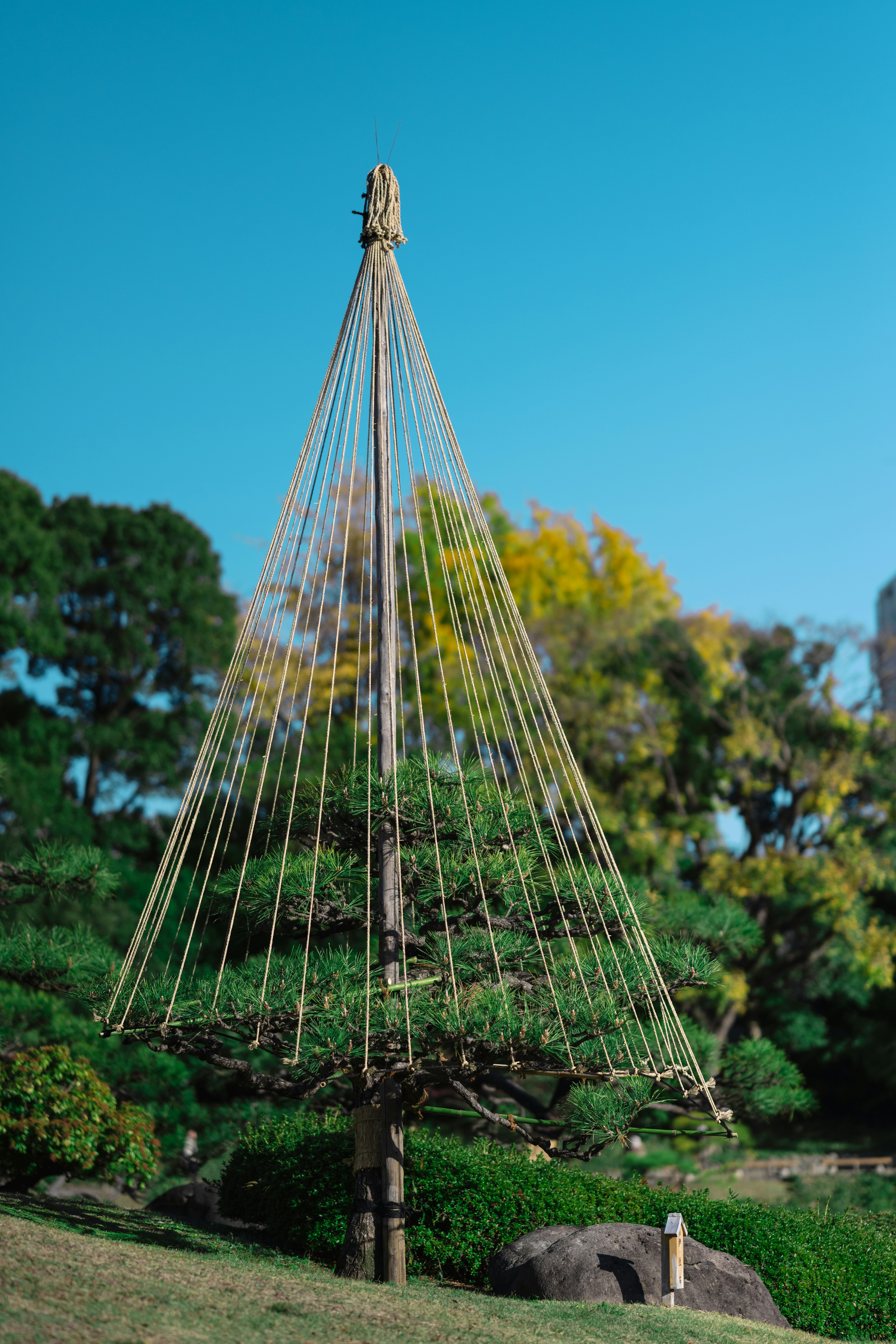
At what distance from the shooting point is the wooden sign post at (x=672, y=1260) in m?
5.84

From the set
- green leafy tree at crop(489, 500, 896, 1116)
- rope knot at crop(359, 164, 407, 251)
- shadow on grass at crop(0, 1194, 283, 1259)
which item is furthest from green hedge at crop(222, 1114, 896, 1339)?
green leafy tree at crop(489, 500, 896, 1116)

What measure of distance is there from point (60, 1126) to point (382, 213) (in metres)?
6.15

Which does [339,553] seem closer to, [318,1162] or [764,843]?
[764,843]

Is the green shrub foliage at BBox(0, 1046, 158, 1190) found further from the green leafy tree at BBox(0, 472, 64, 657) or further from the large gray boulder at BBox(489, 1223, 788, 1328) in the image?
the green leafy tree at BBox(0, 472, 64, 657)

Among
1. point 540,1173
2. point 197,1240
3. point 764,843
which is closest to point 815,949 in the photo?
point 764,843

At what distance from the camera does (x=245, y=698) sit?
6156 mm

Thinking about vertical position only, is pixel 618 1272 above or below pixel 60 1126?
below

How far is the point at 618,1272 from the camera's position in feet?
19.3

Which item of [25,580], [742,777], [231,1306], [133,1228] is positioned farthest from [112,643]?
[231,1306]

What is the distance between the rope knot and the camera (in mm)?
6266

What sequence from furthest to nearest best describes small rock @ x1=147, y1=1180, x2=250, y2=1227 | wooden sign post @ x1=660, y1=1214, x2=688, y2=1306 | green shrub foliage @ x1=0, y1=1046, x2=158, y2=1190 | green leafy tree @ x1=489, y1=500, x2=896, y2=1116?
green leafy tree @ x1=489, y1=500, x2=896, y2=1116, small rock @ x1=147, y1=1180, x2=250, y2=1227, green shrub foliage @ x1=0, y1=1046, x2=158, y2=1190, wooden sign post @ x1=660, y1=1214, x2=688, y2=1306

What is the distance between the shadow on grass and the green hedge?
0.31m

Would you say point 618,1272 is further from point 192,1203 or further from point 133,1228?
point 192,1203

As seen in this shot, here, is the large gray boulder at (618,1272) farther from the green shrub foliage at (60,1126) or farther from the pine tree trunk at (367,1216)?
the green shrub foliage at (60,1126)
